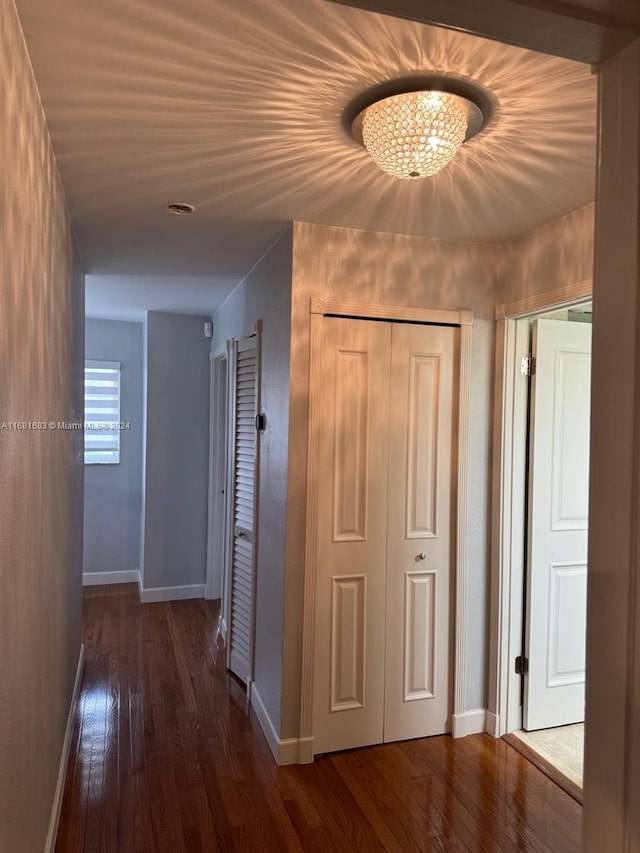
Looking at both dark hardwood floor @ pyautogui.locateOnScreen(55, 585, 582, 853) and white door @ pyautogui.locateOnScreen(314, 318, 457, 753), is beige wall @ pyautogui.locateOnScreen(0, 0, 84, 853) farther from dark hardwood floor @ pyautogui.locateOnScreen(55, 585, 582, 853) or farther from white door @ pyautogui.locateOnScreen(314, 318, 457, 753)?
white door @ pyautogui.locateOnScreen(314, 318, 457, 753)

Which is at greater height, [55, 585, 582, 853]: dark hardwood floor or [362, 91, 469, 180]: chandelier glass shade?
[362, 91, 469, 180]: chandelier glass shade

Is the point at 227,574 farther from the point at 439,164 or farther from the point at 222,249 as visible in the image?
the point at 439,164

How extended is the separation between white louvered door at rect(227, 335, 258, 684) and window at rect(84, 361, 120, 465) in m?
2.17

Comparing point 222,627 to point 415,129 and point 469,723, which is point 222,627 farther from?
point 415,129

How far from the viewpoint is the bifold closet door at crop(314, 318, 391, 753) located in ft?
8.57

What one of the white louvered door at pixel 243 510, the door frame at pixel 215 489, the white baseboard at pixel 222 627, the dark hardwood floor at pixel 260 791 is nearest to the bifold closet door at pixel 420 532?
the dark hardwood floor at pixel 260 791

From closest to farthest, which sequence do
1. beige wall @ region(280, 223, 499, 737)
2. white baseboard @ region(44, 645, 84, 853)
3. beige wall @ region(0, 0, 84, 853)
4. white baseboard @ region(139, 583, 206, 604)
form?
beige wall @ region(0, 0, 84, 853) < white baseboard @ region(44, 645, 84, 853) < beige wall @ region(280, 223, 499, 737) < white baseboard @ region(139, 583, 206, 604)

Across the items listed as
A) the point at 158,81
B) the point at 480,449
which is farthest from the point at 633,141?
the point at 480,449

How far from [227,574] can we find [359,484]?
1.41 m

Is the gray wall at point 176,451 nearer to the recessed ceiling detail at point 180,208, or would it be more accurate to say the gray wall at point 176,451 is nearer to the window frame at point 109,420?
the window frame at point 109,420

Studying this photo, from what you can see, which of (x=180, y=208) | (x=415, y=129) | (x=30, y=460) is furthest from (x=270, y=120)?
(x=30, y=460)

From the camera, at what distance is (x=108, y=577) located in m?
5.32

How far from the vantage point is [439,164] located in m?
1.68

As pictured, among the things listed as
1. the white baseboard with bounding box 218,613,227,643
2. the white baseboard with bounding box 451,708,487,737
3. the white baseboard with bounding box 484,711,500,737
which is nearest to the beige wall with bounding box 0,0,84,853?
the white baseboard with bounding box 218,613,227,643
